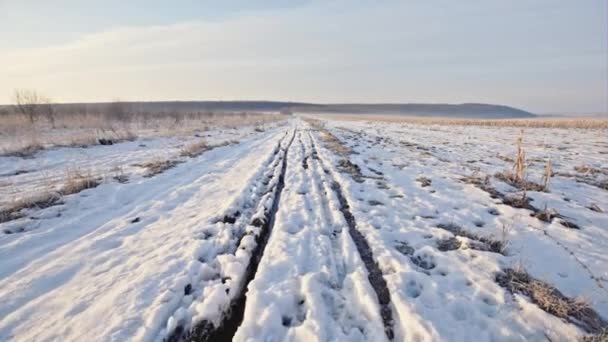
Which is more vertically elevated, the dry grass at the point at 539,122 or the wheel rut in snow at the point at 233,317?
the dry grass at the point at 539,122

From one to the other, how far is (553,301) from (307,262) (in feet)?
8.03

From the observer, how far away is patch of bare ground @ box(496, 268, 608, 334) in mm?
2398

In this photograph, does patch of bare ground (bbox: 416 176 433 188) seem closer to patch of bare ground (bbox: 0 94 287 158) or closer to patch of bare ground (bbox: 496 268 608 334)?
patch of bare ground (bbox: 496 268 608 334)

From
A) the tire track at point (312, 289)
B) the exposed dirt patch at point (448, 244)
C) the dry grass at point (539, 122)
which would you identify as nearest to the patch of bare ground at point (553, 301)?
the exposed dirt patch at point (448, 244)

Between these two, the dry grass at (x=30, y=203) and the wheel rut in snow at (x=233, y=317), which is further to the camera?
the dry grass at (x=30, y=203)

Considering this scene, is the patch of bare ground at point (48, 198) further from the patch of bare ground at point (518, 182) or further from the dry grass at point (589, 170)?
the dry grass at point (589, 170)

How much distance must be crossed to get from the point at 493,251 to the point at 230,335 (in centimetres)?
344

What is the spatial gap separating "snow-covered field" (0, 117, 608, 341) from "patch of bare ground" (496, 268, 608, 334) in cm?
1

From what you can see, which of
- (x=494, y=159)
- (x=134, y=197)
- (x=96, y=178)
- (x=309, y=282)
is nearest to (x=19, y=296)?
(x=309, y=282)

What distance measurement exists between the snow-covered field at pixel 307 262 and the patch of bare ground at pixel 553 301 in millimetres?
14

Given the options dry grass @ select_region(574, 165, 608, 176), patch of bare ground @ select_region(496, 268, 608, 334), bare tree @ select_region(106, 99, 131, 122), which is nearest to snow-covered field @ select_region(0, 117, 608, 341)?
patch of bare ground @ select_region(496, 268, 608, 334)

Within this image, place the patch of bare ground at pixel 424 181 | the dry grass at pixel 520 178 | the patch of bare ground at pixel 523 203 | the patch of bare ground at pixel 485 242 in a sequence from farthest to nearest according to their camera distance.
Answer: the patch of bare ground at pixel 424 181 < the dry grass at pixel 520 178 < the patch of bare ground at pixel 523 203 < the patch of bare ground at pixel 485 242

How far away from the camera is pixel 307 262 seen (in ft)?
11.2

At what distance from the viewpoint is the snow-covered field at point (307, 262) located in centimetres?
241
